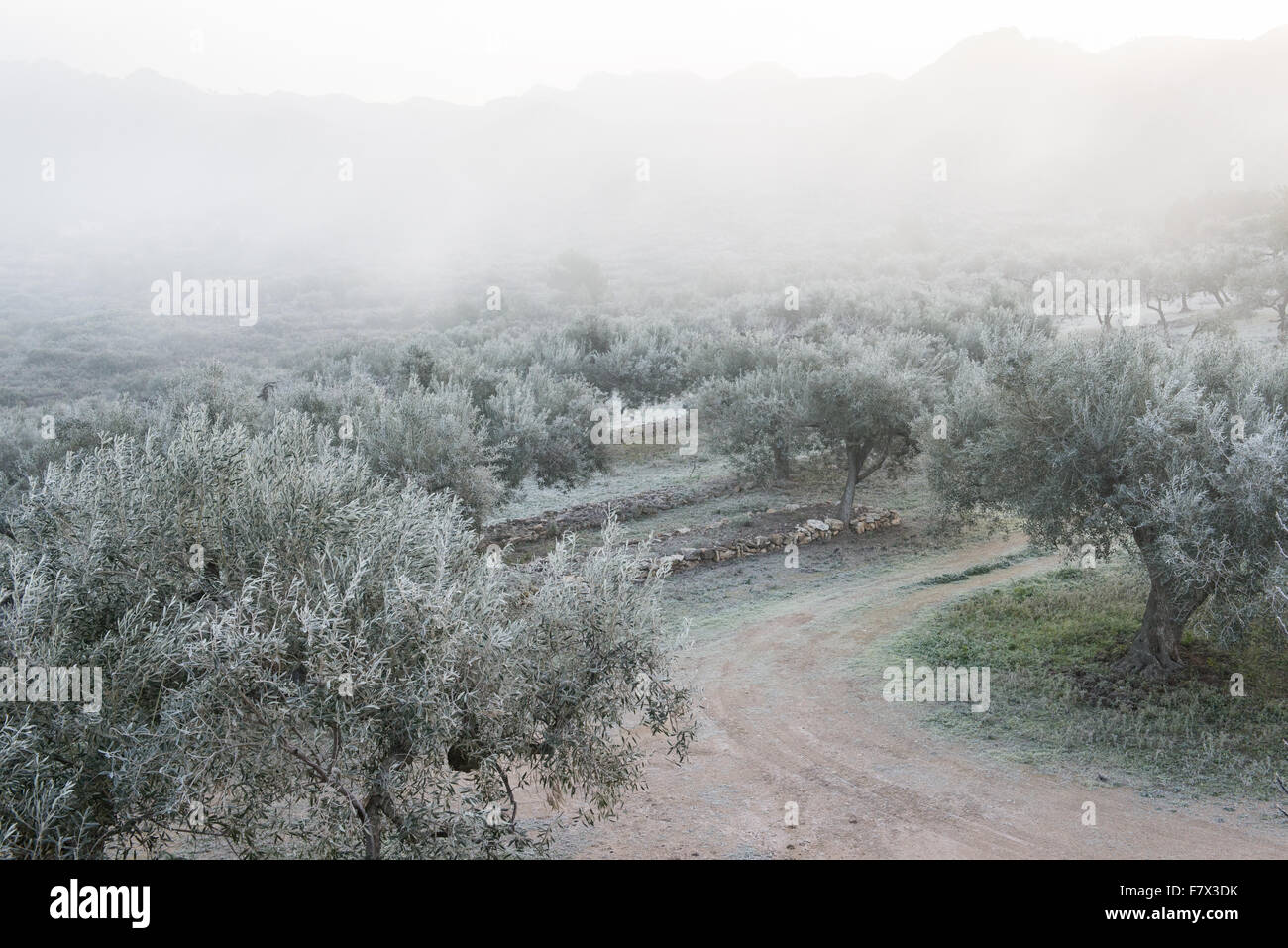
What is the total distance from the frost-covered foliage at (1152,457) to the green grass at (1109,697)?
96 cm

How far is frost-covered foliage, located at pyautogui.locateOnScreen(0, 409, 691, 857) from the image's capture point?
249 inches

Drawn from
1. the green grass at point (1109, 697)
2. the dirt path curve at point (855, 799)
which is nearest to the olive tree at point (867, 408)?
the green grass at point (1109, 697)

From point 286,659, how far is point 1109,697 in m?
12.3

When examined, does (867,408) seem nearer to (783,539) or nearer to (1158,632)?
(783,539)

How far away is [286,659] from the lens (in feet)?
22.1

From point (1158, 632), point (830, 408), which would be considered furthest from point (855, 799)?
point (830, 408)

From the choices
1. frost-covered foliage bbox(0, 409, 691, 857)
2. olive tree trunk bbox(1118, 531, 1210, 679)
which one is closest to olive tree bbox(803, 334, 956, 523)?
olive tree trunk bbox(1118, 531, 1210, 679)

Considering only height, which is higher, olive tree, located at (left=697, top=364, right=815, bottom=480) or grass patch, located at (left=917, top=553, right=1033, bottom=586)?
olive tree, located at (left=697, top=364, right=815, bottom=480)

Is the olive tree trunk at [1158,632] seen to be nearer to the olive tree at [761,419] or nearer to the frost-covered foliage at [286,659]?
the frost-covered foliage at [286,659]

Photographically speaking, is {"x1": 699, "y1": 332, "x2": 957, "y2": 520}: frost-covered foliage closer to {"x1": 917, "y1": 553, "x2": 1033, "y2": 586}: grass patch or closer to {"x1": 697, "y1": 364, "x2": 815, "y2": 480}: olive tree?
{"x1": 697, "y1": 364, "x2": 815, "y2": 480}: olive tree

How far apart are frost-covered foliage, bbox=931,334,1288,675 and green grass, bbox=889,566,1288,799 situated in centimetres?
96

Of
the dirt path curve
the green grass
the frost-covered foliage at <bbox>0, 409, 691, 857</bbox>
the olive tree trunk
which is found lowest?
the dirt path curve

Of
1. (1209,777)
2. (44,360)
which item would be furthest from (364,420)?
(44,360)

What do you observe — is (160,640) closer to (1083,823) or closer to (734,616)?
(1083,823)
